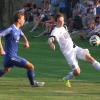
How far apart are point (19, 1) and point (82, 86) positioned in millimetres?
24464

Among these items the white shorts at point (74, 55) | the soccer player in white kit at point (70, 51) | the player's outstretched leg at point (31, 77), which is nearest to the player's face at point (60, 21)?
the soccer player in white kit at point (70, 51)

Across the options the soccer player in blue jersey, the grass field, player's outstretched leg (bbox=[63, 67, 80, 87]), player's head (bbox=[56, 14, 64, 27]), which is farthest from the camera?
player's head (bbox=[56, 14, 64, 27])

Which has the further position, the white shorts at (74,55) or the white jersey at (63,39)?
the white jersey at (63,39)

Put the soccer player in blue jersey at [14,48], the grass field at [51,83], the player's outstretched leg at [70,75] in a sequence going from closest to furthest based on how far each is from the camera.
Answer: the grass field at [51,83]
the soccer player in blue jersey at [14,48]
the player's outstretched leg at [70,75]

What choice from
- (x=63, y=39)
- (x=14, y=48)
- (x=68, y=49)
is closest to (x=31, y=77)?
(x=14, y=48)

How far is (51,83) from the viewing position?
600 inches

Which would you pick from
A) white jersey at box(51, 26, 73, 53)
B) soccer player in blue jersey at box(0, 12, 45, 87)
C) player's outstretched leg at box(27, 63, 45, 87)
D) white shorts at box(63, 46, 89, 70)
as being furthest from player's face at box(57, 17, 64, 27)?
player's outstretched leg at box(27, 63, 45, 87)

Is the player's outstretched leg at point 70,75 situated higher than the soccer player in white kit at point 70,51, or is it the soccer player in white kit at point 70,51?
the soccer player in white kit at point 70,51

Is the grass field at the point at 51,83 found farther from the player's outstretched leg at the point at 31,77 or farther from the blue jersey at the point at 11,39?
the blue jersey at the point at 11,39

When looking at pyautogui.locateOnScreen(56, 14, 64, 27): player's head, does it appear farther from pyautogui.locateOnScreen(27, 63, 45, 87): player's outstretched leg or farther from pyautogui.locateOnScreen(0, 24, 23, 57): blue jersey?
pyautogui.locateOnScreen(27, 63, 45, 87): player's outstretched leg

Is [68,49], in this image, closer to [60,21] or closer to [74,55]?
[74,55]

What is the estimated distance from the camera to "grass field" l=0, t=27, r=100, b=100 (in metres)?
13.2

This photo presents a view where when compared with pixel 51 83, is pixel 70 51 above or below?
above

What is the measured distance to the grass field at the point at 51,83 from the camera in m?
13.2
